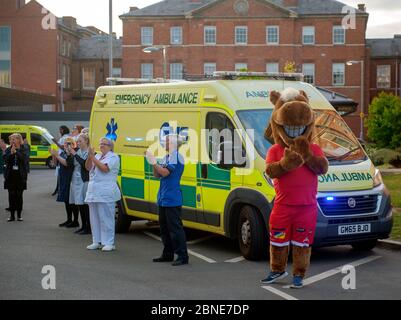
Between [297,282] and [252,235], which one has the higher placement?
[252,235]

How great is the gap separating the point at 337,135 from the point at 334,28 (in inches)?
2543

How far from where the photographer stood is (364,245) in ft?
36.9

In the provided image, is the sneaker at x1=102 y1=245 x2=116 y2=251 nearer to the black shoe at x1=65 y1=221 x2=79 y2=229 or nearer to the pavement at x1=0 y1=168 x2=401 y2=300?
the pavement at x1=0 y1=168 x2=401 y2=300

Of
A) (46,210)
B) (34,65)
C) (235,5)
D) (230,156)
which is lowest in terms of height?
(46,210)

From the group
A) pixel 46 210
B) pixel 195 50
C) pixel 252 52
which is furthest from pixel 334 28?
pixel 46 210

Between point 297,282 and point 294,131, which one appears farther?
point 297,282

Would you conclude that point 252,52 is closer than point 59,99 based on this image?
Yes

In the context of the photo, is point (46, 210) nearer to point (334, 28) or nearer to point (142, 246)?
point (142, 246)

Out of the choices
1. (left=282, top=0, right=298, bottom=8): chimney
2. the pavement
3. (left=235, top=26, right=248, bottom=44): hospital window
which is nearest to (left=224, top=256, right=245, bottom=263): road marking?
the pavement

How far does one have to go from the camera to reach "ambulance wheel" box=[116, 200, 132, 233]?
13438mm

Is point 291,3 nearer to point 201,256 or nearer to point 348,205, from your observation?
point 201,256

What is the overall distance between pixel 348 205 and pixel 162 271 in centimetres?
258

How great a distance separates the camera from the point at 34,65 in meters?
78.3

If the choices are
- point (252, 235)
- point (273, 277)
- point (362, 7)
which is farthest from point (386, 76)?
point (273, 277)
